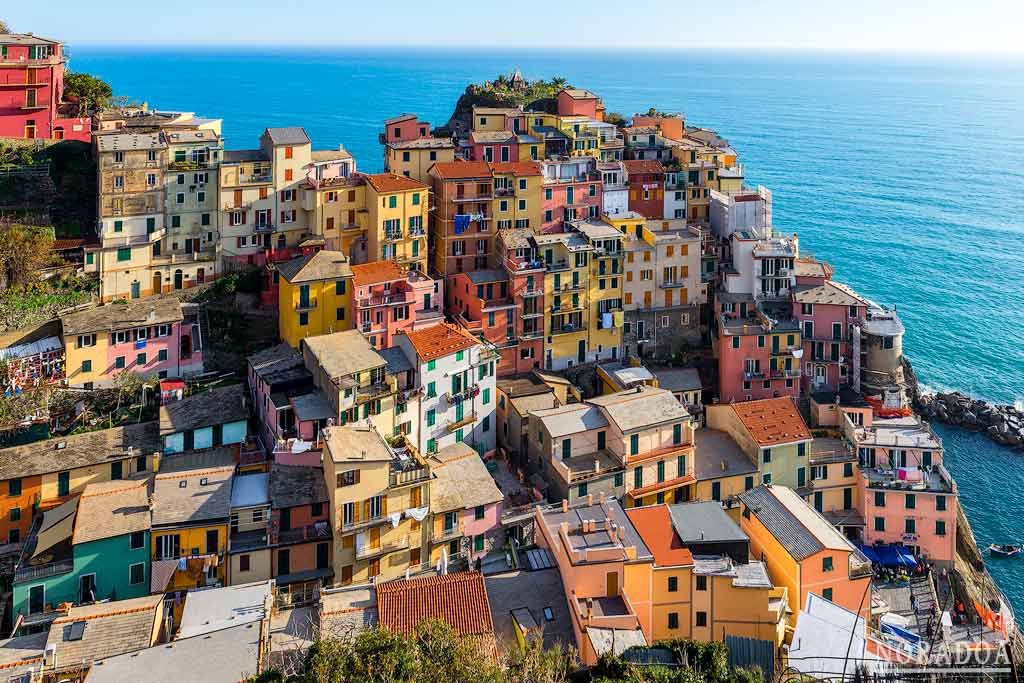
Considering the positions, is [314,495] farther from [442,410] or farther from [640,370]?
[640,370]

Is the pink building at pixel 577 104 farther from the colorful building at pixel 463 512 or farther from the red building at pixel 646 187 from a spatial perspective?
the colorful building at pixel 463 512

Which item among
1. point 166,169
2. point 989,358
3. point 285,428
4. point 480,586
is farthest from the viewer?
point 989,358

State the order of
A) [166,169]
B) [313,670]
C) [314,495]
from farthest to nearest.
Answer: [166,169] → [314,495] → [313,670]

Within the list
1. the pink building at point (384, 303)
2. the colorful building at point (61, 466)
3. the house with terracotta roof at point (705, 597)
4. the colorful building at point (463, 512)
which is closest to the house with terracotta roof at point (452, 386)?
the pink building at point (384, 303)

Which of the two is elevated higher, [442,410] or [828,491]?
[442,410]

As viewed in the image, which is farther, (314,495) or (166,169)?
(166,169)

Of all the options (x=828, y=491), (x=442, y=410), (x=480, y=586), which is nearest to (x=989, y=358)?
(x=828, y=491)

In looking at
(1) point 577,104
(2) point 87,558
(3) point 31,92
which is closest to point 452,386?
(2) point 87,558
